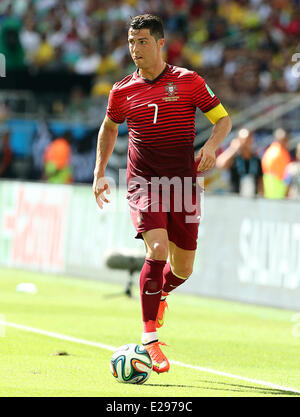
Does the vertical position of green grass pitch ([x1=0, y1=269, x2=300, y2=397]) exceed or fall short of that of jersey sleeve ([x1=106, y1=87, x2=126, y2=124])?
it falls short

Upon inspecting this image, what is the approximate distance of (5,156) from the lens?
72.0 ft

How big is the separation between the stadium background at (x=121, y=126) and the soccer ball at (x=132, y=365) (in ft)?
19.0

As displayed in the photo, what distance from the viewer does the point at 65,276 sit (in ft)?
54.2

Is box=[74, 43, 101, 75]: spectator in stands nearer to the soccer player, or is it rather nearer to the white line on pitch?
the white line on pitch

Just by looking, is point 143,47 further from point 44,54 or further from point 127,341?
point 44,54

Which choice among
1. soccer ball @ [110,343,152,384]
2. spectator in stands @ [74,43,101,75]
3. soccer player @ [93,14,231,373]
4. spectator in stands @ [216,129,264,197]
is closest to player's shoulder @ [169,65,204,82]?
soccer player @ [93,14,231,373]

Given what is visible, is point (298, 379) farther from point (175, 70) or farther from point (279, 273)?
point (279, 273)

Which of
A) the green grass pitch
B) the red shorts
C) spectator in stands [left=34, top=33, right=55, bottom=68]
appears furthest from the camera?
spectator in stands [left=34, top=33, right=55, bottom=68]

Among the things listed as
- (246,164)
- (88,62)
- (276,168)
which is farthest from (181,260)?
(88,62)

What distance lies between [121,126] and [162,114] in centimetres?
1289

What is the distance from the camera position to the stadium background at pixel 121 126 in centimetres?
1366

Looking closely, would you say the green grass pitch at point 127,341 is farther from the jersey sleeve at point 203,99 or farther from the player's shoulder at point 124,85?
the player's shoulder at point 124,85

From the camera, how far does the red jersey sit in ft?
25.8

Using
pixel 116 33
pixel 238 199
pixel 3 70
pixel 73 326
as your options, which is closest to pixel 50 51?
pixel 116 33
